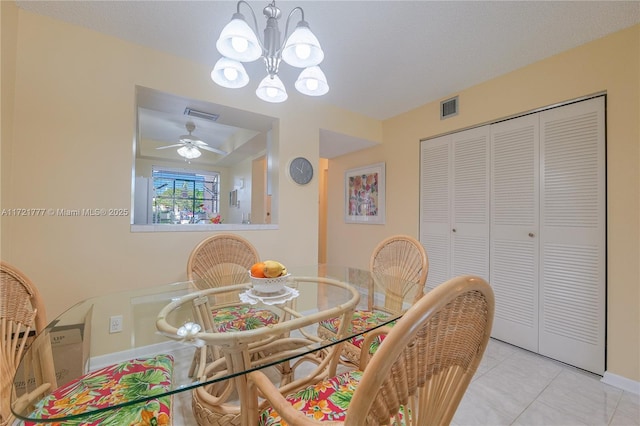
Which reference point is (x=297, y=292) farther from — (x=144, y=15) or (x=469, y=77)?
(x=469, y=77)

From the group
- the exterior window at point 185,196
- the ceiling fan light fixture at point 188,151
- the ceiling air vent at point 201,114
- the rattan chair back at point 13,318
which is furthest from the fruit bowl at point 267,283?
the exterior window at point 185,196

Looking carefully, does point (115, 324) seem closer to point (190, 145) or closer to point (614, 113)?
point (190, 145)

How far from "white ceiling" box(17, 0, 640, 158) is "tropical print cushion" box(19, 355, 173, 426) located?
2.06m

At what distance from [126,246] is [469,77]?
335 centimetres

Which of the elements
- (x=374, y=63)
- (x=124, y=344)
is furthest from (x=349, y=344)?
(x=374, y=63)

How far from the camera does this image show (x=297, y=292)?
151cm

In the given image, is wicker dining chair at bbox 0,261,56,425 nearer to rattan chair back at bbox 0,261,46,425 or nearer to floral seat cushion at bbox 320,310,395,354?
rattan chair back at bbox 0,261,46,425

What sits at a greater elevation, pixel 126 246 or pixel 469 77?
pixel 469 77

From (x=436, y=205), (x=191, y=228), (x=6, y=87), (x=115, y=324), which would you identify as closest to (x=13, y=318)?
(x=115, y=324)

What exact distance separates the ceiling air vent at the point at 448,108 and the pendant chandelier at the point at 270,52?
6.24ft

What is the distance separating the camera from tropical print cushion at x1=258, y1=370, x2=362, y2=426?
0.82m

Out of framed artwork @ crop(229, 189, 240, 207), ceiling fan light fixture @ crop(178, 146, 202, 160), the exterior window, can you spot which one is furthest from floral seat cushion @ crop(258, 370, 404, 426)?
framed artwork @ crop(229, 189, 240, 207)

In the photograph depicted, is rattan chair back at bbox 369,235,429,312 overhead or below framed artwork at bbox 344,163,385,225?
below

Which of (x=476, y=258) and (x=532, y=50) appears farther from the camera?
(x=476, y=258)
